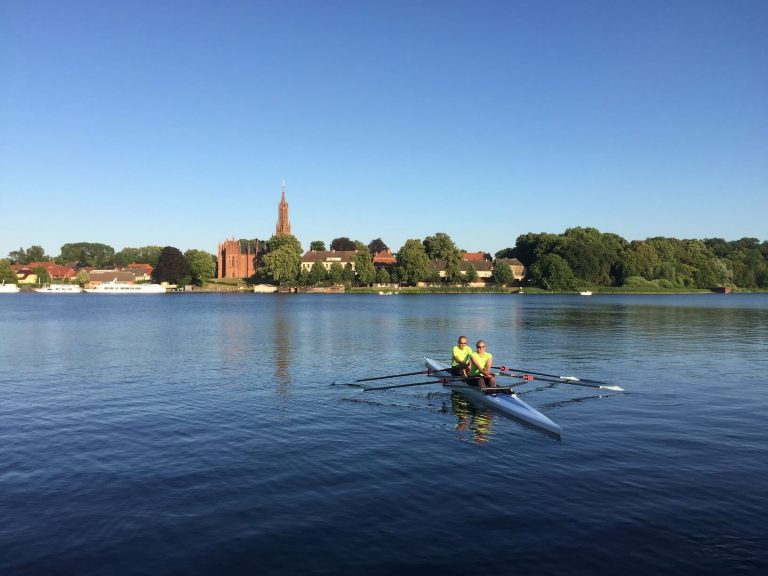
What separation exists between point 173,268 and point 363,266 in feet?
207

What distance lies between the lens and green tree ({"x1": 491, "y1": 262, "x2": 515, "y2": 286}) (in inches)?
6939

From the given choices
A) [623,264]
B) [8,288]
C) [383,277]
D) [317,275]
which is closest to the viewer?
[623,264]

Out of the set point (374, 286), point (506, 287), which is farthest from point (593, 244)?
point (374, 286)

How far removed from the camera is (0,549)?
33.0 ft

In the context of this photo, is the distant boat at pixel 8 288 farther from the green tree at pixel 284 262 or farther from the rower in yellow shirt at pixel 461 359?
the rower in yellow shirt at pixel 461 359

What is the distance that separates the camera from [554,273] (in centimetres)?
16000

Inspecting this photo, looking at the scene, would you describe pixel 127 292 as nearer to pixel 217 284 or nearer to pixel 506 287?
pixel 217 284

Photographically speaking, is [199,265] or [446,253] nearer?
[446,253]

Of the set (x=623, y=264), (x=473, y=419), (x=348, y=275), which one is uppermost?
(x=623, y=264)

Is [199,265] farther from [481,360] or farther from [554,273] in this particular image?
[481,360]

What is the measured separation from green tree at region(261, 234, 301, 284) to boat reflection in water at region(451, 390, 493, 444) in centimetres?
15313

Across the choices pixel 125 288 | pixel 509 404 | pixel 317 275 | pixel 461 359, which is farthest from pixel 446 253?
pixel 509 404

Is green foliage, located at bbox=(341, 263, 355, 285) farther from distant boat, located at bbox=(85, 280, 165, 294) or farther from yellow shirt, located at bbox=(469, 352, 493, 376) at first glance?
yellow shirt, located at bbox=(469, 352, 493, 376)

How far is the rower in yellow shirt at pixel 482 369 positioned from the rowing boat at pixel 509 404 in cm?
39
